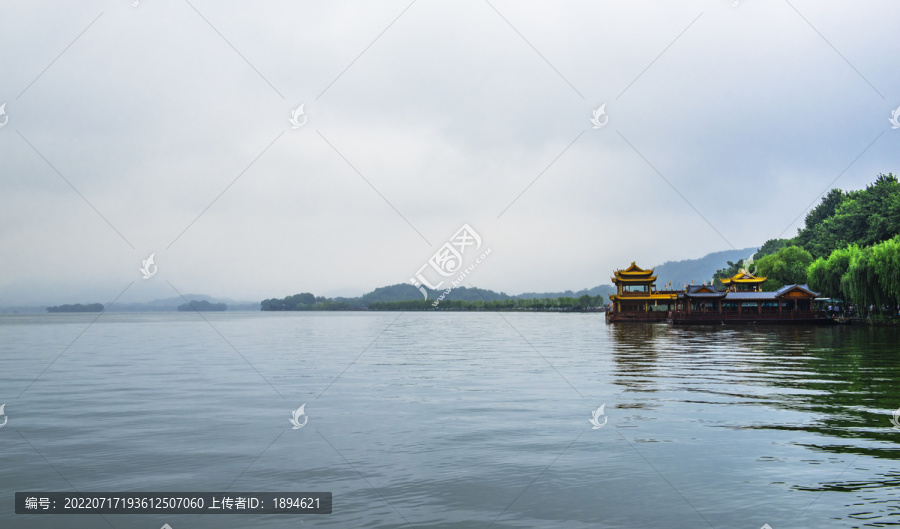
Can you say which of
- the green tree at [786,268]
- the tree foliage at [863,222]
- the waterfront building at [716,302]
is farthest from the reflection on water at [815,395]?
the green tree at [786,268]

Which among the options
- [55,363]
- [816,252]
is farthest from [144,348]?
[816,252]

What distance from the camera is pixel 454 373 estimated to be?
22750 millimetres

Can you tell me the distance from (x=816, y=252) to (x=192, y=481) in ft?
295

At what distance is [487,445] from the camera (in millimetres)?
11109

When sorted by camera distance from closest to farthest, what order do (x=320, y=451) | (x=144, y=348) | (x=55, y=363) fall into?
1. (x=320, y=451)
2. (x=55, y=363)
3. (x=144, y=348)

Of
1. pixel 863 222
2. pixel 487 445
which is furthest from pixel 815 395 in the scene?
pixel 863 222

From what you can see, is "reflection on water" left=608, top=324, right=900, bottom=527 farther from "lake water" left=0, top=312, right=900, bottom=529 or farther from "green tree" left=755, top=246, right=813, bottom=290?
"green tree" left=755, top=246, right=813, bottom=290

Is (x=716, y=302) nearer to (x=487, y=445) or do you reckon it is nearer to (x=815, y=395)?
(x=815, y=395)

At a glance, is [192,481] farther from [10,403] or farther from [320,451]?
[10,403]

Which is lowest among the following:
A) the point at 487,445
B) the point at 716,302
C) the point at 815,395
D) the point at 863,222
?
the point at 815,395

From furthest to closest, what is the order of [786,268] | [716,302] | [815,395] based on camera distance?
[786,268], [716,302], [815,395]

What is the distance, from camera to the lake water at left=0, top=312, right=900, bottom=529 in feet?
25.6

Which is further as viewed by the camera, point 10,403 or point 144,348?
point 144,348

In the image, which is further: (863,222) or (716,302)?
(863,222)
